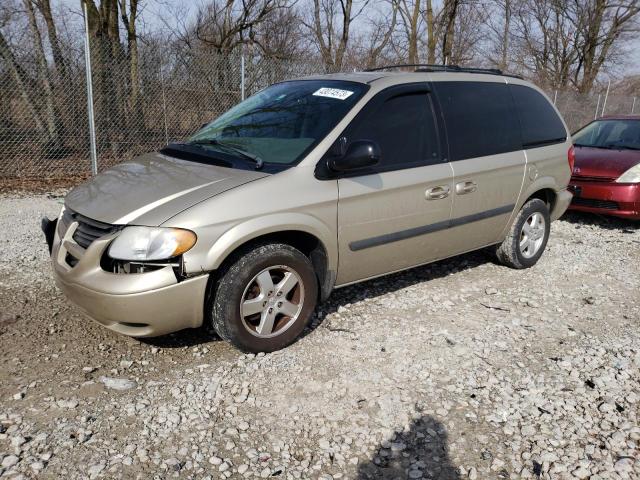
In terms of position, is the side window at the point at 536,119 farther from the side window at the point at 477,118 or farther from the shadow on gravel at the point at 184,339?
the shadow on gravel at the point at 184,339

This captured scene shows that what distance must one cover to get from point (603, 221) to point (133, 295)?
22.6 feet

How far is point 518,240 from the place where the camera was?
5059 mm

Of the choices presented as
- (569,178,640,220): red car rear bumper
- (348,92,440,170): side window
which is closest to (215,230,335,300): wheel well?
(348,92,440,170): side window

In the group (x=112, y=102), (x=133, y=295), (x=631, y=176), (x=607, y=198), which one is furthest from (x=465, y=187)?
(x=112, y=102)

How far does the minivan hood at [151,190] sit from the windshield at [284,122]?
31 centimetres

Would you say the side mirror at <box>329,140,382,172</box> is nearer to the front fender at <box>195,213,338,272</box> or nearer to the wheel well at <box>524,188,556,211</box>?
the front fender at <box>195,213,338,272</box>

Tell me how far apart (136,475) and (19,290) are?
8.31 feet

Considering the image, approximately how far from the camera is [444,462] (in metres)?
2.55

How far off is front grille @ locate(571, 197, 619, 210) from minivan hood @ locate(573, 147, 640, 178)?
327 millimetres

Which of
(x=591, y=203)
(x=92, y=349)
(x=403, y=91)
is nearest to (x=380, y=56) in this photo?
(x=591, y=203)

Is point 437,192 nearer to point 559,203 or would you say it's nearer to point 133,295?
point 559,203

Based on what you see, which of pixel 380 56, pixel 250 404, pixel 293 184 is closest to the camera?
pixel 250 404

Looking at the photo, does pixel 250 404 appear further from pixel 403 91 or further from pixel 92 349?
pixel 403 91

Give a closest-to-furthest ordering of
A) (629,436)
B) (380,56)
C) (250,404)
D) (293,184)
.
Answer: (629,436) < (250,404) < (293,184) < (380,56)
